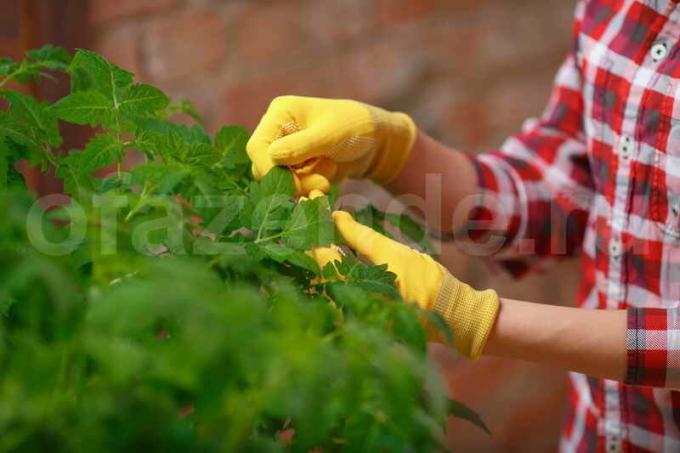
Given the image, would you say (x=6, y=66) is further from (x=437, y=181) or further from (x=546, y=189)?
(x=546, y=189)

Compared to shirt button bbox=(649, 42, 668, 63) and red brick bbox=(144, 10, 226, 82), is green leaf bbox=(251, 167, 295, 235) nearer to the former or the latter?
shirt button bbox=(649, 42, 668, 63)

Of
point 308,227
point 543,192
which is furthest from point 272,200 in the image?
point 543,192

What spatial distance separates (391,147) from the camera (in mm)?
910

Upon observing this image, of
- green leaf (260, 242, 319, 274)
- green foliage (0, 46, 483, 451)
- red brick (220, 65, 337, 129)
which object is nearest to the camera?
green foliage (0, 46, 483, 451)

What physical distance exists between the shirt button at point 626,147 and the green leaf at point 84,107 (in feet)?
1.68

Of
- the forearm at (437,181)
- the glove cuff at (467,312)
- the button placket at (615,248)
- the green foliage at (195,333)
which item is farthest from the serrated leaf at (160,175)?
the button placket at (615,248)

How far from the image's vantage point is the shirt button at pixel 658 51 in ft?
2.78

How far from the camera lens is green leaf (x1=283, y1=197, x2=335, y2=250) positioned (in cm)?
59

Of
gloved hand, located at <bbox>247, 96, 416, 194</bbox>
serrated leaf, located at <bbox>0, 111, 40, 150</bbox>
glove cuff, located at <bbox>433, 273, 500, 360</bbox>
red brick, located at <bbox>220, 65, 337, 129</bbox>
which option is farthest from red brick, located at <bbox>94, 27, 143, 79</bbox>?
glove cuff, located at <bbox>433, 273, 500, 360</bbox>

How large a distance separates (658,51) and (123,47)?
0.83 metres

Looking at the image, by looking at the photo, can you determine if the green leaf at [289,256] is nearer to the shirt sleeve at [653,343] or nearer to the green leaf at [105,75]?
the green leaf at [105,75]

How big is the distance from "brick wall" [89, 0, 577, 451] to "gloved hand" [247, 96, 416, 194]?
0.40 metres

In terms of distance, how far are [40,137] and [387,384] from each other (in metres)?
0.38

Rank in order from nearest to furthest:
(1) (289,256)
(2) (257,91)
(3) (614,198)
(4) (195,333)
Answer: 1. (4) (195,333)
2. (1) (289,256)
3. (3) (614,198)
4. (2) (257,91)
